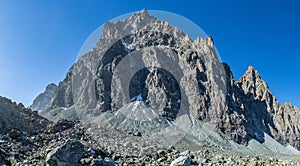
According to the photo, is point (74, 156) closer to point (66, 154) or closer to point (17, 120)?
point (66, 154)

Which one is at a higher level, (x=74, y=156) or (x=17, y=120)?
(x=17, y=120)

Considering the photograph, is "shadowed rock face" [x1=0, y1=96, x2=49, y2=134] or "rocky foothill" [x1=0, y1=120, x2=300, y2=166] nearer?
"rocky foothill" [x1=0, y1=120, x2=300, y2=166]

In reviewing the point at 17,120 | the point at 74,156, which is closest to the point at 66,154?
the point at 74,156

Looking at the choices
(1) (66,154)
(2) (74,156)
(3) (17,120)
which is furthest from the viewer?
(3) (17,120)

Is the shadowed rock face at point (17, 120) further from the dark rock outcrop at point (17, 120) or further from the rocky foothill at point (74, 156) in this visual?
the rocky foothill at point (74, 156)

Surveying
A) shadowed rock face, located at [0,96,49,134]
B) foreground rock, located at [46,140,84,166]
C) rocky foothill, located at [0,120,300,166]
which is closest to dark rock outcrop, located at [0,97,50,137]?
shadowed rock face, located at [0,96,49,134]

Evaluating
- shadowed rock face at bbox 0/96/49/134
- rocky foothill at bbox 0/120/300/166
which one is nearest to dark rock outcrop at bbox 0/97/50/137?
shadowed rock face at bbox 0/96/49/134

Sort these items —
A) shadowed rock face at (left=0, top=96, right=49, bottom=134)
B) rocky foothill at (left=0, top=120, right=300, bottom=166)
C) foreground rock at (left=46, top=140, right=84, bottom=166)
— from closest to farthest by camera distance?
1. foreground rock at (left=46, top=140, right=84, bottom=166)
2. rocky foothill at (left=0, top=120, right=300, bottom=166)
3. shadowed rock face at (left=0, top=96, right=49, bottom=134)

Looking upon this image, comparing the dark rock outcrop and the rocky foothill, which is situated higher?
the dark rock outcrop

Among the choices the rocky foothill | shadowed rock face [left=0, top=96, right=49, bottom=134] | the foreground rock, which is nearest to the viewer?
the foreground rock

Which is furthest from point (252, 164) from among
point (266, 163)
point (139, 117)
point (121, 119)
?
point (139, 117)

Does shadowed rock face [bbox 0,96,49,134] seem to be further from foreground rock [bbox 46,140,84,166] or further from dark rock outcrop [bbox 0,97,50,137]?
foreground rock [bbox 46,140,84,166]

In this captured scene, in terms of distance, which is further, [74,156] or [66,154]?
[74,156]

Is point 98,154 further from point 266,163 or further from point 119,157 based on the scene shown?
point 266,163
